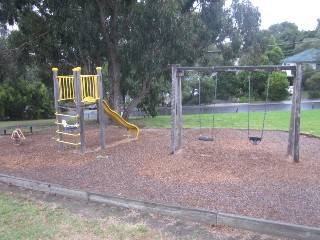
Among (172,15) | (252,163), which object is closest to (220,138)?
(252,163)

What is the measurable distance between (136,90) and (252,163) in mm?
12222

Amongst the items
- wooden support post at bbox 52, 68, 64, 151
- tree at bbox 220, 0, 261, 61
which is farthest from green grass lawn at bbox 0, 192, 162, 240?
tree at bbox 220, 0, 261, 61

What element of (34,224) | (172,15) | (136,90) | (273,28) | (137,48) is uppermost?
(273,28)

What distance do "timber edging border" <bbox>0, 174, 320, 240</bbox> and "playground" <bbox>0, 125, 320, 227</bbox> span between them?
33 centimetres

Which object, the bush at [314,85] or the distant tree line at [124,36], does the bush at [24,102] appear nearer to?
the distant tree line at [124,36]

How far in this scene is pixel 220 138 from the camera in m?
10.9

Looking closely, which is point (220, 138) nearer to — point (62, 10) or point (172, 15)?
Result: point (172, 15)

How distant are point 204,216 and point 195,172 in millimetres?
2229

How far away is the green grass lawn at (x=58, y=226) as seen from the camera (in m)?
4.36

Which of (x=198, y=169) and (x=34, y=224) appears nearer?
Result: (x=34, y=224)

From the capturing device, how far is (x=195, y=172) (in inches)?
272

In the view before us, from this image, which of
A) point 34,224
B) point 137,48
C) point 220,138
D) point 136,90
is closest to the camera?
point 34,224

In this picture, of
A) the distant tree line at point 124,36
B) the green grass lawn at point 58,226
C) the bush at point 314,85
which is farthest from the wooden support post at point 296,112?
the bush at point 314,85

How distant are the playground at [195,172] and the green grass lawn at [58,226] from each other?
3.07ft
